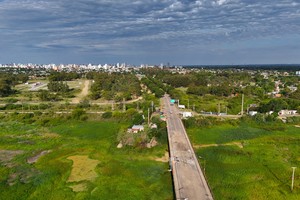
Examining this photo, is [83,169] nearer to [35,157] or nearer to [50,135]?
[35,157]

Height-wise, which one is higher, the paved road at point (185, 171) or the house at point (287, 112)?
the house at point (287, 112)

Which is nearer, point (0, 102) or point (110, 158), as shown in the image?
point (110, 158)

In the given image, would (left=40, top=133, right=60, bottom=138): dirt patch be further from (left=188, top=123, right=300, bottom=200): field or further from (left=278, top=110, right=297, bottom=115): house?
(left=278, top=110, right=297, bottom=115): house

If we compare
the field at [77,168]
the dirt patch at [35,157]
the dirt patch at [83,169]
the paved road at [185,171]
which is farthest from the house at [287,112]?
the dirt patch at [35,157]

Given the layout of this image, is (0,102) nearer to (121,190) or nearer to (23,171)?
(23,171)

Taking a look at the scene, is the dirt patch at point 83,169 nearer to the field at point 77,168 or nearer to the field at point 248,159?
the field at point 77,168

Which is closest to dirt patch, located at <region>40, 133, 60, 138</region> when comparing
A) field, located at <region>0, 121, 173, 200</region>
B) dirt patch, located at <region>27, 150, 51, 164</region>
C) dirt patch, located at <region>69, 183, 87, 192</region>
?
field, located at <region>0, 121, 173, 200</region>

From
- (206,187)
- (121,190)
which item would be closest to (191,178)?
(206,187)
